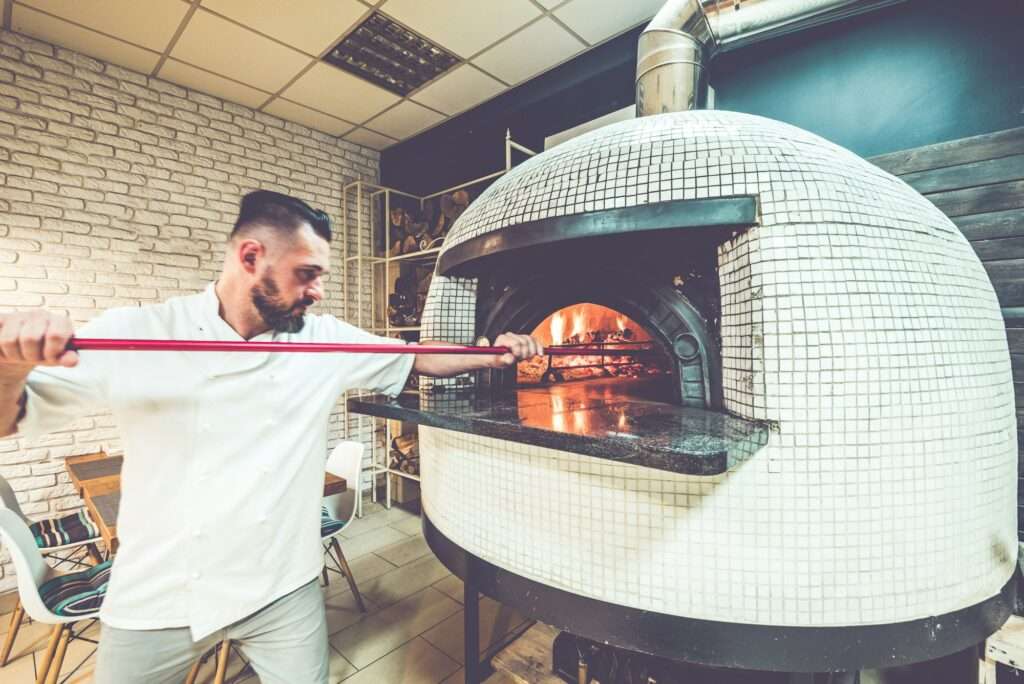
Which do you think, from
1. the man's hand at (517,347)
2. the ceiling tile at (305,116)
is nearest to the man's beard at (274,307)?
A: the man's hand at (517,347)

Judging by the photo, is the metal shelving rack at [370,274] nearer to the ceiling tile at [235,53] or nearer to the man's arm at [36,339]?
the ceiling tile at [235,53]

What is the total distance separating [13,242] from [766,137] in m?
4.25

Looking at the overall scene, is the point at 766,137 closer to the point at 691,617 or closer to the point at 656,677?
the point at 691,617

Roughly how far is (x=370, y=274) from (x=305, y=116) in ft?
5.02

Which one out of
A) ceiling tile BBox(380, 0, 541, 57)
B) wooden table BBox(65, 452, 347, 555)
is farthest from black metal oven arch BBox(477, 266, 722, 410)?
ceiling tile BBox(380, 0, 541, 57)

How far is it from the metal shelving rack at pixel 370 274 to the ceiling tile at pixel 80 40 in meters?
1.65

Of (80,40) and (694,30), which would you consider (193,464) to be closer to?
(694,30)

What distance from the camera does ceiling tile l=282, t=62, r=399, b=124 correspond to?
10.7 feet

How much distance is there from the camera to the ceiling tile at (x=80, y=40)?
2.67m

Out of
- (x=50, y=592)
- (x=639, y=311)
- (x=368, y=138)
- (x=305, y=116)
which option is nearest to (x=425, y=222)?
(x=368, y=138)

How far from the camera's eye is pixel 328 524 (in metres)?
2.54

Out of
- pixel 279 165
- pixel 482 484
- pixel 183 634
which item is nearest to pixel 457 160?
pixel 279 165

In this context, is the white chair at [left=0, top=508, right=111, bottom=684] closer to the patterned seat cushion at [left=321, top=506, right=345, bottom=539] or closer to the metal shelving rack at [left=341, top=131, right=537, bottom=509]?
the patterned seat cushion at [left=321, top=506, right=345, bottom=539]

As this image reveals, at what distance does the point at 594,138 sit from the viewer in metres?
1.55
